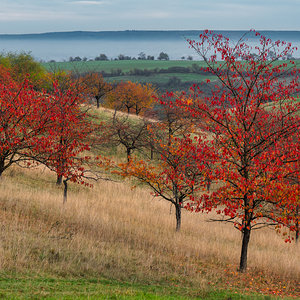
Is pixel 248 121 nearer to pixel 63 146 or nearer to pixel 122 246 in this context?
pixel 122 246

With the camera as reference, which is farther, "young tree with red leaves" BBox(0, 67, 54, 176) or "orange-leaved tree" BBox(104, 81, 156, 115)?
"orange-leaved tree" BBox(104, 81, 156, 115)

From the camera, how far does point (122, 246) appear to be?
52.1 feet

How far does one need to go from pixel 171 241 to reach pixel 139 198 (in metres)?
11.5

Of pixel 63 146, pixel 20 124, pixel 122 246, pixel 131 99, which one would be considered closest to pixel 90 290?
pixel 122 246

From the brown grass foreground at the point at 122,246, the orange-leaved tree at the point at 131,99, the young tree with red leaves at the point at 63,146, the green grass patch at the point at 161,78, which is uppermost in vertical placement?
the green grass patch at the point at 161,78

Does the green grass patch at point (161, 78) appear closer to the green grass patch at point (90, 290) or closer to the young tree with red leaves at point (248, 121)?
the young tree with red leaves at point (248, 121)

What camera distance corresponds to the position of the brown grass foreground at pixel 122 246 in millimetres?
12773

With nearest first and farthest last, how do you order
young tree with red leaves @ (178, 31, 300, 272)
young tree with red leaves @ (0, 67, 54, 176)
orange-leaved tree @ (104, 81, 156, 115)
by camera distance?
young tree with red leaves @ (178, 31, 300, 272) < young tree with red leaves @ (0, 67, 54, 176) < orange-leaved tree @ (104, 81, 156, 115)

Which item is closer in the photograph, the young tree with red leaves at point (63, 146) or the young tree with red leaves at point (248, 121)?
the young tree with red leaves at point (248, 121)

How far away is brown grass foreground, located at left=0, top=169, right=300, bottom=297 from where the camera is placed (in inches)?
503

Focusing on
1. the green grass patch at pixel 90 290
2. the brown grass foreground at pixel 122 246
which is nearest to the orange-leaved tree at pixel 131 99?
the brown grass foreground at pixel 122 246

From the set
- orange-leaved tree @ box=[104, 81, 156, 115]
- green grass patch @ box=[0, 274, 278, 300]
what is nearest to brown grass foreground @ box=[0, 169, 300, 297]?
green grass patch @ box=[0, 274, 278, 300]

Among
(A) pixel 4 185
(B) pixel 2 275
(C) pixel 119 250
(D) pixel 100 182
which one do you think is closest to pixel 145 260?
(C) pixel 119 250

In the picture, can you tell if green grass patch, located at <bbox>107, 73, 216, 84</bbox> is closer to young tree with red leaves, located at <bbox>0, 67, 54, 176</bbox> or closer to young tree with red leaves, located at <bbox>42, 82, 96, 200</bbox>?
young tree with red leaves, located at <bbox>42, 82, 96, 200</bbox>
